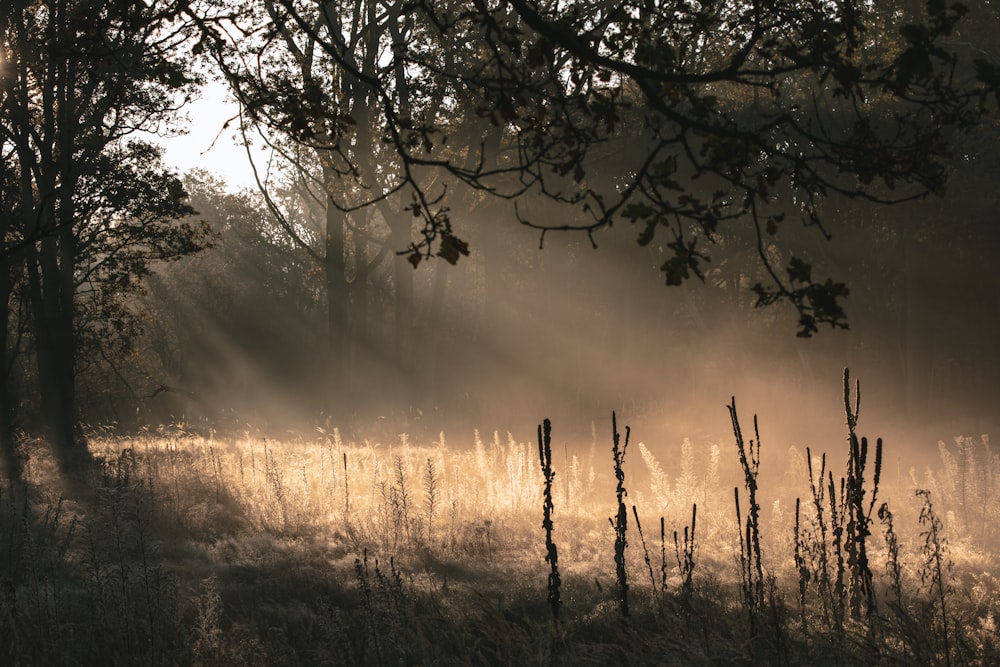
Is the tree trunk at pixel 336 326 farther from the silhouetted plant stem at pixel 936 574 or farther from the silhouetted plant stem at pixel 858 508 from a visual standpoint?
the silhouetted plant stem at pixel 858 508

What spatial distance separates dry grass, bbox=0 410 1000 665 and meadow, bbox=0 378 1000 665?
0.03 metres

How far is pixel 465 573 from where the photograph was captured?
8.19 metres

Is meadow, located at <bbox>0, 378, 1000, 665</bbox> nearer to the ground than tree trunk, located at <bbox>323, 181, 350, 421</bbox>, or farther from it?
nearer to the ground

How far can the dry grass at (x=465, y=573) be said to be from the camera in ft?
17.2

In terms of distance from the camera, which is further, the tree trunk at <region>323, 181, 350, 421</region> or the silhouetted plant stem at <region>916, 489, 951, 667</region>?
the tree trunk at <region>323, 181, 350, 421</region>

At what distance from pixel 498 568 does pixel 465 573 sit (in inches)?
14.2

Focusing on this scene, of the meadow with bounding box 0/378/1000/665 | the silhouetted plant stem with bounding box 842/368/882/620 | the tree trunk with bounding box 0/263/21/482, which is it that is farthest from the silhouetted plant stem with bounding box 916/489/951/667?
the tree trunk with bounding box 0/263/21/482

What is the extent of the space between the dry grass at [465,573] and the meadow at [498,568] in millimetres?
34

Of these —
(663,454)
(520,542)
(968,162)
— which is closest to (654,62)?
(520,542)

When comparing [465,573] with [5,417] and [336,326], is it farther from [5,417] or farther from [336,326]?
[336,326]

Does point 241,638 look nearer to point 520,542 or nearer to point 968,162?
point 520,542

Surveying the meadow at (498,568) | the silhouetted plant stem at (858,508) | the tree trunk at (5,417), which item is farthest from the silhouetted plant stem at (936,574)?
the tree trunk at (5,417)

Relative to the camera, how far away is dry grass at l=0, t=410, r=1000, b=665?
525cm

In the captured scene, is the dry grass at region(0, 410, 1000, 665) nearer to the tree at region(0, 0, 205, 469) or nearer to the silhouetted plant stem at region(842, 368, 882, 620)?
the silhouetted plant stem at region(842, 368, 882, 620)
